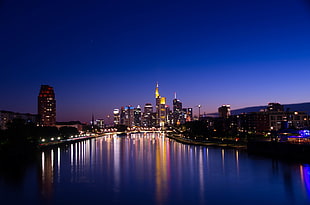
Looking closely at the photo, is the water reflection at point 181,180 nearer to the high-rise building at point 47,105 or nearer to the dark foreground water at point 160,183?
the dark foreground water at point 160,183

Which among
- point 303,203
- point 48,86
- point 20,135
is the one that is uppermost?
point 48,86

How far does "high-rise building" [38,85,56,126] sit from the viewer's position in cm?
18032

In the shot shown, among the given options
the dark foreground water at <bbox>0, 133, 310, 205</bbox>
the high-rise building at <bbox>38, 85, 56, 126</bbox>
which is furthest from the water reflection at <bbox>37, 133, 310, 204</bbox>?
the high-rise building at <bbox>38, 85, 56, 126</bbox>

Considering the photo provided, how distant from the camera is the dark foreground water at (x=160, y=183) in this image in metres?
20.0

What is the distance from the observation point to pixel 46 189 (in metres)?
23.1

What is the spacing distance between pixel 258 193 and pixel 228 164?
462 inches

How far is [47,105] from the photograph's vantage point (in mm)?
183125

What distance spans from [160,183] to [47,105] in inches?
6720

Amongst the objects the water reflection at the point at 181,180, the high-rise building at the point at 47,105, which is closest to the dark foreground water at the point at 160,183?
the water reflection at the point at 181,180

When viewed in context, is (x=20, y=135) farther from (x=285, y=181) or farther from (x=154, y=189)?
(x=285, y=181)

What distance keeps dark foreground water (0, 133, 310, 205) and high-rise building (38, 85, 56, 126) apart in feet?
500

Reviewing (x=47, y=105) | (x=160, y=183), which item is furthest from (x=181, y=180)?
(x=47, y=105)

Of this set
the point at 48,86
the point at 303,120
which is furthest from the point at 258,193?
the point at 48,86

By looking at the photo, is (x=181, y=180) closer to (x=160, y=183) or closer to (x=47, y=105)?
(x=160, y=183)
